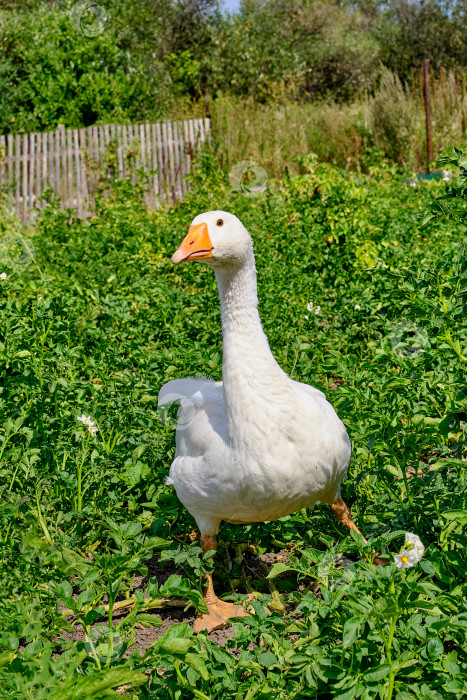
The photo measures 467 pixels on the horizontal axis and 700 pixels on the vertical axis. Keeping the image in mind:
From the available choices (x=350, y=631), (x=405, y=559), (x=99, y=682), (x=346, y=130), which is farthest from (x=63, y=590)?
(x=346, y=130)

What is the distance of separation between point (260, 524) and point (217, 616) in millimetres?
536

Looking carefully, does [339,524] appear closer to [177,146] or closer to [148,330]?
[148,330]

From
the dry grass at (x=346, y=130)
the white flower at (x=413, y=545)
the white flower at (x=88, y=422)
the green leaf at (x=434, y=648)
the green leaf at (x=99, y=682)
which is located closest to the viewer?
the green leaf at (x=99, y=682)

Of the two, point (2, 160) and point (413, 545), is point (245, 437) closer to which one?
point (413, 545)

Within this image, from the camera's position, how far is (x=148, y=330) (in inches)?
186

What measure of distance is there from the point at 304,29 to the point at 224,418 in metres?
27.9

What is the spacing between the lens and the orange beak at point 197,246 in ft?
8.89

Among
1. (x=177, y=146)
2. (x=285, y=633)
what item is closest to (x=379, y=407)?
(x=285, y=633)

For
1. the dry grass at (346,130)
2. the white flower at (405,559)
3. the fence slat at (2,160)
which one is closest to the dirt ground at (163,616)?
the white flower at (405,559)

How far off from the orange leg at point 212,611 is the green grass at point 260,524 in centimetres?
11

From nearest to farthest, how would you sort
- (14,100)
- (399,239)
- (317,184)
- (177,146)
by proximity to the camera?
(399,239) < (317,184) < (177,146) < (14,100)

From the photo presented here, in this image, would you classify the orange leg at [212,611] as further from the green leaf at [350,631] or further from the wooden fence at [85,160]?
the wooden fence at [85,160]

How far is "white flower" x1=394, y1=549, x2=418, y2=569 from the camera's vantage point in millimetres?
1898

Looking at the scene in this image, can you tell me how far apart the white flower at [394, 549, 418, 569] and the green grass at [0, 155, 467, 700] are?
1.3 inches
